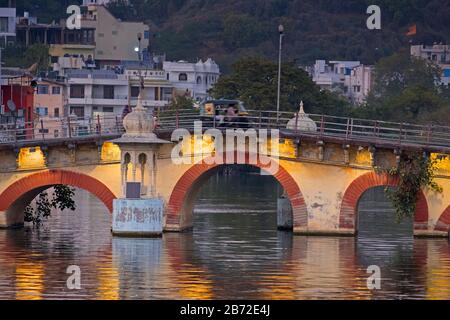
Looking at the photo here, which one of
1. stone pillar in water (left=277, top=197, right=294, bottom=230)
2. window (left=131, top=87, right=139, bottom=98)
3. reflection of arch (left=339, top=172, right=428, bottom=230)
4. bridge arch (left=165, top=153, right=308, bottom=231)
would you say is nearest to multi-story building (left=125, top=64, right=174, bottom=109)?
window (left=131, top=87, right=139, bottom=98)

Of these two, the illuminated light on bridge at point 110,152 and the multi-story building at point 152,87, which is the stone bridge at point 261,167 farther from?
the multi-story building at point 152,87

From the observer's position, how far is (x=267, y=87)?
146 metres

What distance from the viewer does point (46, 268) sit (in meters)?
69.7

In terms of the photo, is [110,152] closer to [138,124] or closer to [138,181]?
[138,181]

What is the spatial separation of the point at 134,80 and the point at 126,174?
89.1 meters

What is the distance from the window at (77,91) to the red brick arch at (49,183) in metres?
84.3

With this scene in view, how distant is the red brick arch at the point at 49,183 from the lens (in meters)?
83.4

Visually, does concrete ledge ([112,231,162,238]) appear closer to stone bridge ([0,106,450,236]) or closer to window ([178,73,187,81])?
stone bridge ([0,106,450,236])

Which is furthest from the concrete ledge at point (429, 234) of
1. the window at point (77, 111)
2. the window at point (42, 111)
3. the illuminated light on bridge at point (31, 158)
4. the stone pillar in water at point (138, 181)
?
the window at point (77, 111)

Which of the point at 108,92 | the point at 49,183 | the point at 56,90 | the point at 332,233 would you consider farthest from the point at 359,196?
the point at 108,92

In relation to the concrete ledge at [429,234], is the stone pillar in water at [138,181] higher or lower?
higher

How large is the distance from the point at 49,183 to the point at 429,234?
14504 mm
